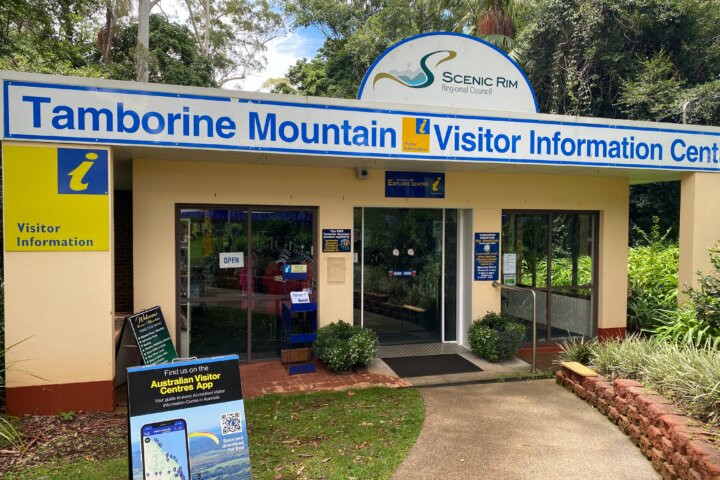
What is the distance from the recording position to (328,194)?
7.36 m

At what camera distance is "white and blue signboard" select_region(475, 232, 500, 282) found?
8.04m

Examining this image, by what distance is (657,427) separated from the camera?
14.5 feet

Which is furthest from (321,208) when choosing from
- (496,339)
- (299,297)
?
(496,339)

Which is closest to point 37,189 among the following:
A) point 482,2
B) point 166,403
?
point 166,403

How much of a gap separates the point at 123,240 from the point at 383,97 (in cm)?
613

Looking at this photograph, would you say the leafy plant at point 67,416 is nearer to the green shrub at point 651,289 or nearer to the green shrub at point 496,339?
the green shrub at point 496,339

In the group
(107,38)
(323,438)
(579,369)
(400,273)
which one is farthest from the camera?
(107,38)

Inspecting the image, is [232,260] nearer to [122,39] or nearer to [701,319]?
[701,319]

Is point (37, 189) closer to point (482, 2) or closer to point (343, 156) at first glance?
point (343, 156)

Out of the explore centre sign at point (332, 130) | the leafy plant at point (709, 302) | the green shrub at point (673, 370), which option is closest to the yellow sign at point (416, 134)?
the explore centre sign at point (332, 130)

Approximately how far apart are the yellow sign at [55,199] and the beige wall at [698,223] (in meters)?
7.98

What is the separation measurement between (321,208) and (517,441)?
4.02 metres

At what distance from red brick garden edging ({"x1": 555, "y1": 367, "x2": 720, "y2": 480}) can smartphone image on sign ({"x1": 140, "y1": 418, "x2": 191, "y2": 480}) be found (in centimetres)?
362

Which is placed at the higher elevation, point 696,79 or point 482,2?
point 482,2
